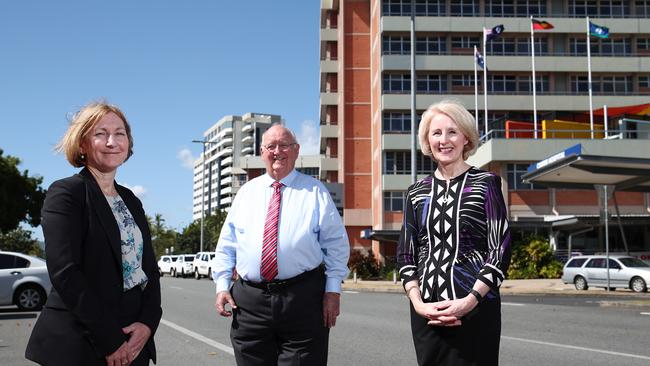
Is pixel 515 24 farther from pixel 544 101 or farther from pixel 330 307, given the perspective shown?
pixel 330 307

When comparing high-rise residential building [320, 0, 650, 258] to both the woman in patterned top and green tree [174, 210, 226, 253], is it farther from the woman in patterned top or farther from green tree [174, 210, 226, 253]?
green tree [174, 210, 226, 253]

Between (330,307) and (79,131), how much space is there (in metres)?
1.78

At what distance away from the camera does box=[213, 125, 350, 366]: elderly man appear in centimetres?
419

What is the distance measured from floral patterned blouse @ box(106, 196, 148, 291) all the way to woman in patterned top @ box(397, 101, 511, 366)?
135cm

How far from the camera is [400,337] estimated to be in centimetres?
1114

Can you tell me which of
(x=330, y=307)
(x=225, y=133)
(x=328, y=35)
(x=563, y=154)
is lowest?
(x=330, y=307)

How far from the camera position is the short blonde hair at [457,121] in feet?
12.6

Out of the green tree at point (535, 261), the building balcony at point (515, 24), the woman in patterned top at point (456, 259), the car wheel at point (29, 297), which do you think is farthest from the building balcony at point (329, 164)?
the woman in patterned top at point (456, 259)

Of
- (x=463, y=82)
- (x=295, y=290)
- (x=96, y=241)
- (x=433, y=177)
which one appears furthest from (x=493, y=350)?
(x=463, y=82)

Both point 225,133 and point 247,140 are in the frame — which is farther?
point 225,133

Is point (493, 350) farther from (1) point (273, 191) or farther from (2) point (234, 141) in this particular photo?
(2) point (234, 141)

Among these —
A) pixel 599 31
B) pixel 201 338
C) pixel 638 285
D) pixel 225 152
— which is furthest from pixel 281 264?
pixel 225 152

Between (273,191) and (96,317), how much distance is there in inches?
65.6

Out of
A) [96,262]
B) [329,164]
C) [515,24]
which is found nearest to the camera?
[96,262]
